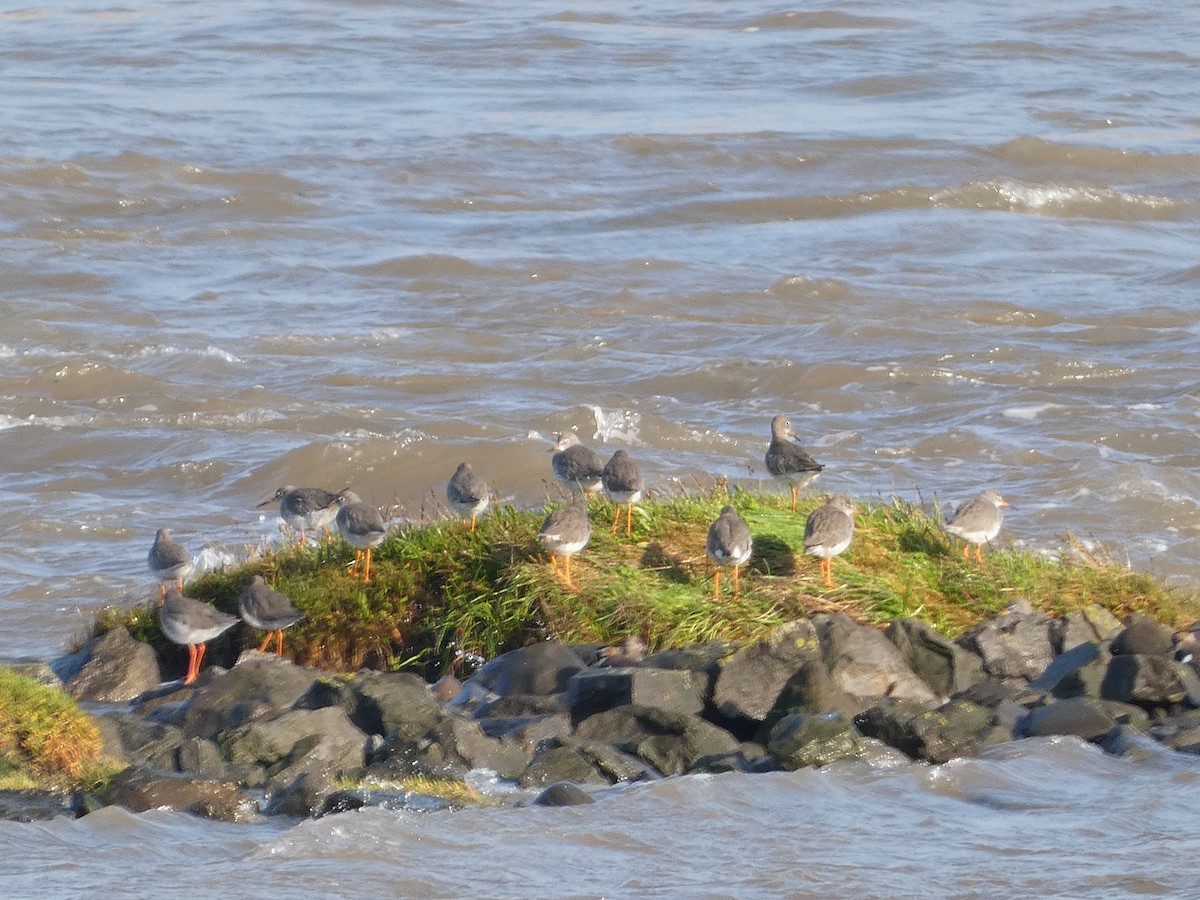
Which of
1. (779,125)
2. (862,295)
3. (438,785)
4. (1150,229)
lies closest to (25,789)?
(438,785)

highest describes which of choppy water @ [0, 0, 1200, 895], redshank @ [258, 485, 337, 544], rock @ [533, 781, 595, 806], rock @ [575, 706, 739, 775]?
rock @ [533, 781, 595, 806]

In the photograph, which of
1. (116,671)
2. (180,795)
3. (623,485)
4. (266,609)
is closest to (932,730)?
(623,485)

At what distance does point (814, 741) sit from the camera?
8.12 metres

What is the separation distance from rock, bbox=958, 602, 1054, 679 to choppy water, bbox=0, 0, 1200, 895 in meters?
1.08

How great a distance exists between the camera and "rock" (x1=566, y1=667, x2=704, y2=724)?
860cm

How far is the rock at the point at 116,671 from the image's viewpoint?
9805mm

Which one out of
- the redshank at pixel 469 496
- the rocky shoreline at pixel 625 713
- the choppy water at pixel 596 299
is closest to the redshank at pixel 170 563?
the rocky shoreline at pixel 625 713

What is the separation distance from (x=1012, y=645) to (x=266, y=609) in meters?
4.07

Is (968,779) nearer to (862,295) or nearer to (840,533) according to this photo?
(840,533)

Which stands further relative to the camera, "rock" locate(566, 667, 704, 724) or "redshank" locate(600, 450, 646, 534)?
→ "redshank" locate(600, 450, 646, 534)

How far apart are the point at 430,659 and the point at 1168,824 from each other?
4.16 metres

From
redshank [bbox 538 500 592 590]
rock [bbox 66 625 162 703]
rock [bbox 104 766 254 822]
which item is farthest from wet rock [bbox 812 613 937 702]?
rock [bbox 66 625 162 703]

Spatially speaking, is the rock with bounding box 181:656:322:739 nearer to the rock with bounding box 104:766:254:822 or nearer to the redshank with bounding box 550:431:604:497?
the rock with bounding box 104:766:254:822

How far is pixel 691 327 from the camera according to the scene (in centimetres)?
2119
